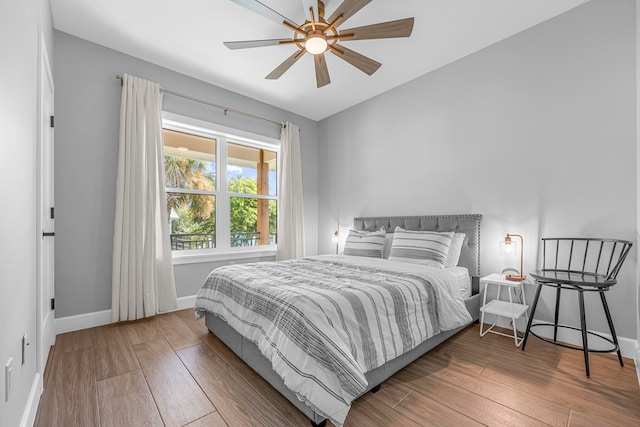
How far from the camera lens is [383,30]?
2223 millimetres

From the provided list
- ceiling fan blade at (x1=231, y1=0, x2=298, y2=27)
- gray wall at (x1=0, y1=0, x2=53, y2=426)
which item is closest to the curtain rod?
gray wall at (x1=0, y1=0, x2=53, y2=426)

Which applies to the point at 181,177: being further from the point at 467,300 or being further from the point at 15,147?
the point at 467,300

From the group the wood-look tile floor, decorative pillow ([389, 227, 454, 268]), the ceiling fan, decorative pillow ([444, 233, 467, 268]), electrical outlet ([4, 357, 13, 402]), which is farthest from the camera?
decorative pillow ([444, 233, 467, 268])

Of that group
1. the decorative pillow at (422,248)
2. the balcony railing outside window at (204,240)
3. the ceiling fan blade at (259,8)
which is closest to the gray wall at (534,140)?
the decorative pillow at (422,248)

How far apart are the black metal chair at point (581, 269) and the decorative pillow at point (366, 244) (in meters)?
1.54

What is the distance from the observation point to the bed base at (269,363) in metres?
1.58

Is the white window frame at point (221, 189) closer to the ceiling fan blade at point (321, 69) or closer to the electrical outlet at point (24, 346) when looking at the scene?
the ceiling fan blade at point (321, 69)

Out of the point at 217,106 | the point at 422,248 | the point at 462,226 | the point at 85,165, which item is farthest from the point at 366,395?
the point at 217,106

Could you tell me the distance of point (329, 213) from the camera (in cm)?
488

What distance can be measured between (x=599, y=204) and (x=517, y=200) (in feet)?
1.90

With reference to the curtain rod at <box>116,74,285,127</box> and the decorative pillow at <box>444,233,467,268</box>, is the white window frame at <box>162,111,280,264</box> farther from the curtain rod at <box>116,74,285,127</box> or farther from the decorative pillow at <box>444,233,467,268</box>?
the decorative pillow at <box>444,233,467,268</box>

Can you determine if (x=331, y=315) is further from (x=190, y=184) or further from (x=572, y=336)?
(x=190, y=184)

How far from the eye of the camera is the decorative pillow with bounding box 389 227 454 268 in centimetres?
287

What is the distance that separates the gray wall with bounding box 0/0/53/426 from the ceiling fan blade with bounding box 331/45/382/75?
1.98 metres
